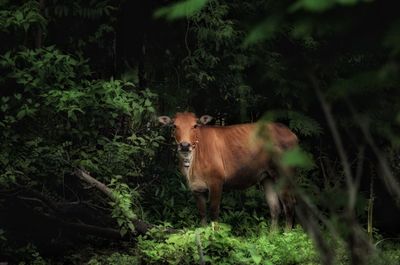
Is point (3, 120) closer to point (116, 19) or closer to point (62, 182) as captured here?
point (62, 182)

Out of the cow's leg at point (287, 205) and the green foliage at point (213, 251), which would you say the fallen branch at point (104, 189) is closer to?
the green foliage at point (213, 251)

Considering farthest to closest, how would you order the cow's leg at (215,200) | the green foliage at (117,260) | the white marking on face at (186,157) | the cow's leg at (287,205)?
the cow's leg at (287,205), the cow's leg at (215,200), the white marking on face at (186,157), the green foliage at (117,260)

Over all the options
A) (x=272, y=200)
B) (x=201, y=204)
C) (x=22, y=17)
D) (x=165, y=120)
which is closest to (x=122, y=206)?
(x=165, y=120)

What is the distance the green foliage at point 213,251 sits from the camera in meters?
8.53

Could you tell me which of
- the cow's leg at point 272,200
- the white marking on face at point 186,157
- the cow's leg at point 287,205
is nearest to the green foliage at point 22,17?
the white marking on face at point 186,157

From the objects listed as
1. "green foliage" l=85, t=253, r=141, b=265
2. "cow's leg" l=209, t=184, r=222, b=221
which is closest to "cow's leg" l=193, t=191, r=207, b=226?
"cow's leg" l=209, t=184, r=222, b=221

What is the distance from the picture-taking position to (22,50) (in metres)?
8.98

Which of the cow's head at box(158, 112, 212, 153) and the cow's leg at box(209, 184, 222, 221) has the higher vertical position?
the cow's head at box(158, 112, 212, 153)

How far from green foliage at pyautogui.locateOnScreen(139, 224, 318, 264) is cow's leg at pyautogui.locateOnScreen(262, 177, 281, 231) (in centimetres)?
186

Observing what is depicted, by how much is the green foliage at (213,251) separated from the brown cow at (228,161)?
1.30 m

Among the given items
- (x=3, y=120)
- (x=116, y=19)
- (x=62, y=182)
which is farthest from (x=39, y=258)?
(x=116, y=19)

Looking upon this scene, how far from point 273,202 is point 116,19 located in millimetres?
3321

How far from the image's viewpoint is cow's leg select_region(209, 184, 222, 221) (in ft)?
33.8

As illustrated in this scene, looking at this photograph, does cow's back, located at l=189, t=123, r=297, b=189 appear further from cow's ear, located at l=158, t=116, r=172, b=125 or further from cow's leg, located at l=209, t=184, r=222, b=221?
cow's ear, located at l=158, t=116, r=172, b=125
